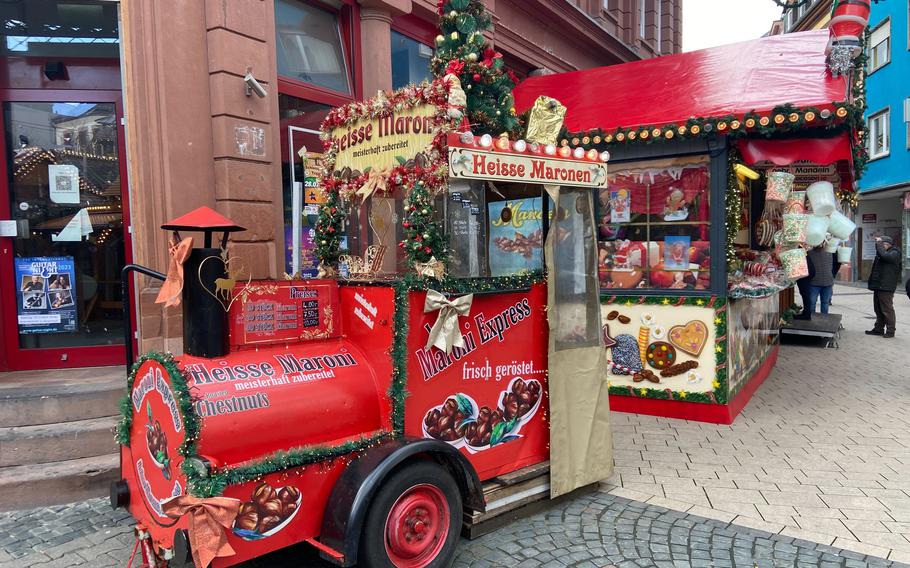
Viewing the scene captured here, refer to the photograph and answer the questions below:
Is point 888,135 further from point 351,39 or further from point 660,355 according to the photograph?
point 351,39

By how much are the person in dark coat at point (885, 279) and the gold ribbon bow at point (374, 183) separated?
34.5 ft

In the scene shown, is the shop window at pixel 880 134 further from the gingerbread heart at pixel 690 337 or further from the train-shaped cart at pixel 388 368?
the train-shaped cart at pixel 388 368

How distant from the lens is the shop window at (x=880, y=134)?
21.4m

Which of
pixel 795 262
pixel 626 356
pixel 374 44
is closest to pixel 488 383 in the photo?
pixel 626 356

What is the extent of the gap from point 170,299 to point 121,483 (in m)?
1.10

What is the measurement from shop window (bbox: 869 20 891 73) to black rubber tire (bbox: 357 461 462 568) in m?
25.0

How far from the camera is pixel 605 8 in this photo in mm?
16422

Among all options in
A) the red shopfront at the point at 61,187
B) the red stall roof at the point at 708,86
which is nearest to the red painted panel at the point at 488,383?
the red stall roof at the point at 708,86

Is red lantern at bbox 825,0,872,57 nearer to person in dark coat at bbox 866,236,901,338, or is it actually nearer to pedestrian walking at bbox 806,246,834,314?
pedestrian walking at bbox 806,246,834,314

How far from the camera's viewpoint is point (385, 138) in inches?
158

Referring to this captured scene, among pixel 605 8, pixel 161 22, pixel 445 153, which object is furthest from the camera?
pixel 605 8

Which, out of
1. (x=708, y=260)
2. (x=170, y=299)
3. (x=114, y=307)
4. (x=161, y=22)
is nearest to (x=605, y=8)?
(x=708, y=260)

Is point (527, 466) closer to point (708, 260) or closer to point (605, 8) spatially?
point (708, 260)

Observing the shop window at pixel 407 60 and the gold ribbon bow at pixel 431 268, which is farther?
the shop window at pixel 407 60
